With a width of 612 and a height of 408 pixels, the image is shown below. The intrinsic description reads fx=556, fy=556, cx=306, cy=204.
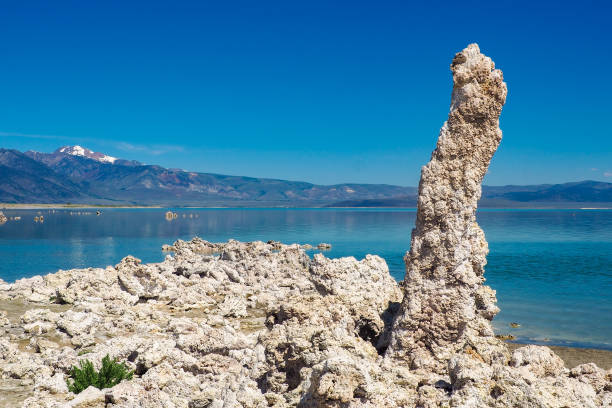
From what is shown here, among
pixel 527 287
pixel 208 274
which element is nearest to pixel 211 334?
Answer: pixel 208 274

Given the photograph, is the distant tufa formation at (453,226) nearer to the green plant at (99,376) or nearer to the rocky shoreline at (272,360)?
the rocky shoreline at (272,360)

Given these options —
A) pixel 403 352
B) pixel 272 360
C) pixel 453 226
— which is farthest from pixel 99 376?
pixel 453 226

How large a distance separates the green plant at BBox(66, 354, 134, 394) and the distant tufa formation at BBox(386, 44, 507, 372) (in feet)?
15.0

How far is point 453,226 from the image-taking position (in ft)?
27.7

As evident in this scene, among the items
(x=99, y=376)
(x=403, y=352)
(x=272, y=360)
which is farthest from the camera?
(x=99, y=376)

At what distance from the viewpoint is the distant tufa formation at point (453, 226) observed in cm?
836

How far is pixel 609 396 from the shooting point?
716 cm

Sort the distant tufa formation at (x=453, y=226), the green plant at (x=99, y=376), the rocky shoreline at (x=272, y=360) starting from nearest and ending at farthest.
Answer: the rocky shoreline at (x=272, y=360) < the distant tufa formation at (x=453, y=226) < the green plant at (x=99, y=376)

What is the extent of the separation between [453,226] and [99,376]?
6.28 m

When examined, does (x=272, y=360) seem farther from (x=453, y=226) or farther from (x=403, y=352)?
(x=453, y=226)

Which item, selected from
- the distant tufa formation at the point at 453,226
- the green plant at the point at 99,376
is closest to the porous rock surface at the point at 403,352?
the distant tufa formation at the point at 453,226

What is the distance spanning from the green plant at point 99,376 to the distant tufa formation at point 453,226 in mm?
4575

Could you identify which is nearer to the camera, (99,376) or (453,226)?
(453,226)

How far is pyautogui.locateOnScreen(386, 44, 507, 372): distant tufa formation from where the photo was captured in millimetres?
8359
